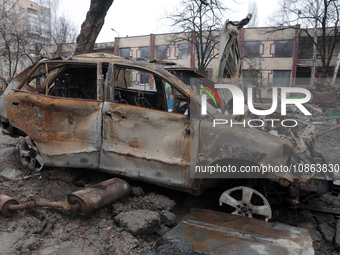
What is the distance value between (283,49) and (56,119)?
87.7ft

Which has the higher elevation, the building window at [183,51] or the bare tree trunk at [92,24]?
the building window at [183,51]

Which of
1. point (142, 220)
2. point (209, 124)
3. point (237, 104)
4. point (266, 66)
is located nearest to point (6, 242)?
point (142, 220)

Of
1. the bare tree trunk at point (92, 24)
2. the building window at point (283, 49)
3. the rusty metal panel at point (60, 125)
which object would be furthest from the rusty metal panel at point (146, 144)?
the building window at point (283, 49)

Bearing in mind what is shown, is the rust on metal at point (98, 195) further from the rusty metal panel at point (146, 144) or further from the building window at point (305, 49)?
the building window at point (305, 49)

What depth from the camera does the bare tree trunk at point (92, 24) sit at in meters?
8.98

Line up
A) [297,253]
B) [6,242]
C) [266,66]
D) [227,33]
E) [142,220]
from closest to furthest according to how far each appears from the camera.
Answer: [297,253], [6,242], [142,220], [227,33], [266,66]

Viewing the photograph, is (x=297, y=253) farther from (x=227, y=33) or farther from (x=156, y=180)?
(x=227, y=33)

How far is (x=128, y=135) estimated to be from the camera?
12.0 ft

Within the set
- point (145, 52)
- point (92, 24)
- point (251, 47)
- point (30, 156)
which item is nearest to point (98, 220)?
point (30, 156)

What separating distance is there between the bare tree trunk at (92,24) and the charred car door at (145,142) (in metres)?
5.91

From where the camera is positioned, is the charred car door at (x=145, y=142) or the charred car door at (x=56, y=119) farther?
the charred car door at (x=56, y=119)

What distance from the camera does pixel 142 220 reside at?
3107 millimetres

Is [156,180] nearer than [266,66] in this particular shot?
Yes

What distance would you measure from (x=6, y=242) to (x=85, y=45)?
7.45 metres
